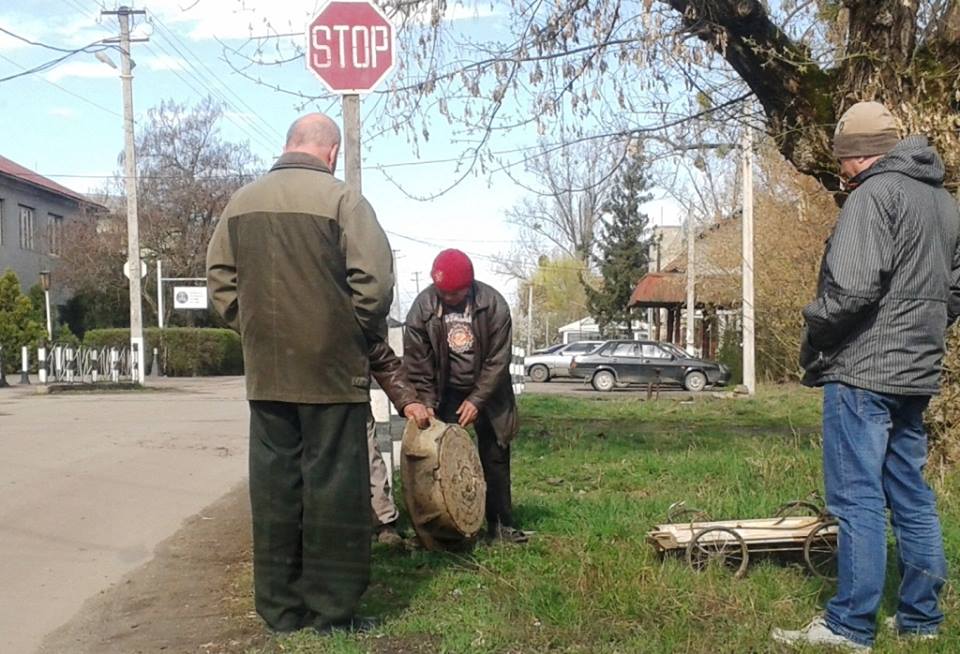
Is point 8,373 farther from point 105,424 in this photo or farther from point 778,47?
point 778,47

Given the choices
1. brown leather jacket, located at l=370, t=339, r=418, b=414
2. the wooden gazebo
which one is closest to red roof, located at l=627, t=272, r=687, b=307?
the wooden gazebo

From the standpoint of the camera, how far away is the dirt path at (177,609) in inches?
181

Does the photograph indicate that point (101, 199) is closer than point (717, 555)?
No

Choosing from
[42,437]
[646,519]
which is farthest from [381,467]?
[42,437]

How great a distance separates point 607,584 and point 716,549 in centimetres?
63

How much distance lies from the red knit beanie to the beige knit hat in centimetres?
226

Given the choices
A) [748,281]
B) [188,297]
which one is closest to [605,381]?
[748,281]

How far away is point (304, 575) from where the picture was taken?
4430mm

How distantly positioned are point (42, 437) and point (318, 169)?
9.81 m

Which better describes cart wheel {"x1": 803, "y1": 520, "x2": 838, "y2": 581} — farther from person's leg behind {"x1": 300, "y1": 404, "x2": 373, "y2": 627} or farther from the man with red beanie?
person's leg behind {"x1": 300, "y1": 404, "x2": 373, "y2": 627}

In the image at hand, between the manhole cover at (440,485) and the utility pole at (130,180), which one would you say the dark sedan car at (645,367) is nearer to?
the utility pole at (130,180)

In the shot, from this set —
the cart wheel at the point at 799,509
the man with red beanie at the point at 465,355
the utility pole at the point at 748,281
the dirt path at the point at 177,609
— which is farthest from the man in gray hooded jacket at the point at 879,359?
the utility pole at the point at 748,281

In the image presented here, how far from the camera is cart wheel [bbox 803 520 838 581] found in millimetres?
4902

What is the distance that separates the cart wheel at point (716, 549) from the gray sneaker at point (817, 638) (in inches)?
32.2
